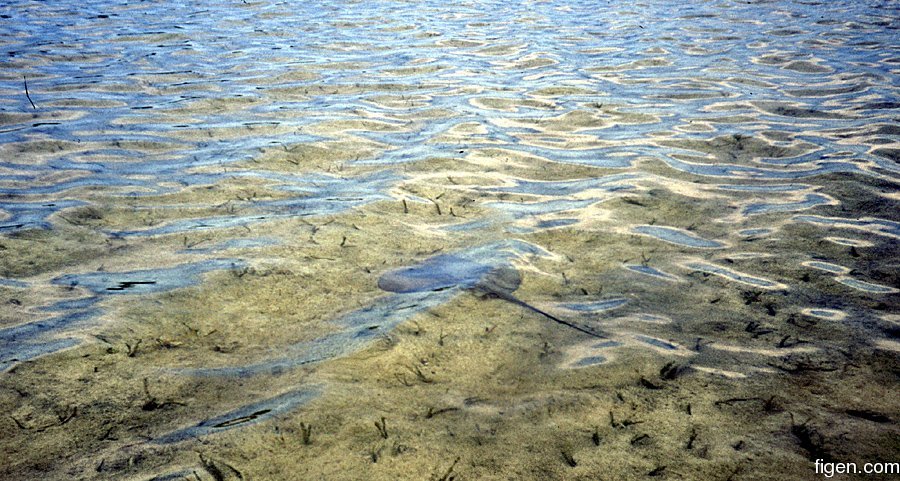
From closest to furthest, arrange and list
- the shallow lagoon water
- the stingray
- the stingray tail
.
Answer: the shallow lagoon water
the stingray tail
the stingray

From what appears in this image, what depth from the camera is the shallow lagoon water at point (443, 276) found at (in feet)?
6.45

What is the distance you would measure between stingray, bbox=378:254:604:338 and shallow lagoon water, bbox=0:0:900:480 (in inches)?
0.6

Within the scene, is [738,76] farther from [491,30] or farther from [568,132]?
[491,30]

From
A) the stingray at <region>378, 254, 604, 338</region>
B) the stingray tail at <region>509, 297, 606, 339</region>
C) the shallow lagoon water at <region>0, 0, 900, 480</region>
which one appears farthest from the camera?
the stingray at <region>378, 254, 604, 338</region>

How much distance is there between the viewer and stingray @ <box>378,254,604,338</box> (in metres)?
2.86

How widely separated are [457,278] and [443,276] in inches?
2.4

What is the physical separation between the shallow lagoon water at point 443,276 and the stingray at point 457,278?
0.02 metres

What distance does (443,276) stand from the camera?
2.96m

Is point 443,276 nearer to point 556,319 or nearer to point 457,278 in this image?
point 457,278

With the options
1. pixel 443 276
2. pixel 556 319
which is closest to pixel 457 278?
pixel 443 276

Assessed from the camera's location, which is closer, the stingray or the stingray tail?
the stingray tail

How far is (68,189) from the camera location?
388 cm

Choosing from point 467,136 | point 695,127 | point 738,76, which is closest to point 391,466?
point 467,136

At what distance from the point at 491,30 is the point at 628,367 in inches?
329
